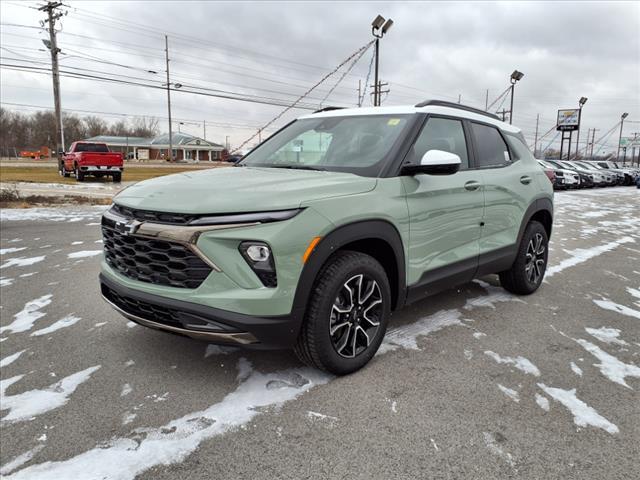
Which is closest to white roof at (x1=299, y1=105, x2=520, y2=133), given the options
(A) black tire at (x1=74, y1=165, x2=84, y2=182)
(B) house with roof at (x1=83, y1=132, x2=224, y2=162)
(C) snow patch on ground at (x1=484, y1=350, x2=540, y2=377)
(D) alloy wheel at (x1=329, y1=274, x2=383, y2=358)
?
(D) alloy wheel at (x1=329, y1=274, x2=383, y2=358)

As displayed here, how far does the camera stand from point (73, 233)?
794 cm

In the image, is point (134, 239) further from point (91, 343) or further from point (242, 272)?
point (91, 343)

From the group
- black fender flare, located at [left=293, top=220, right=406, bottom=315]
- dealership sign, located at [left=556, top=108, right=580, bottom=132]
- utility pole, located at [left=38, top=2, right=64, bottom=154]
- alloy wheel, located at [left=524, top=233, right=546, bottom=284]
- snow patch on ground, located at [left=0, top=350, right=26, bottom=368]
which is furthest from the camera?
dealership sign, located at [left=556, top=108, right=580, bottom=132]

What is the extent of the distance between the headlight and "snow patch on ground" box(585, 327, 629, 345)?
290cm

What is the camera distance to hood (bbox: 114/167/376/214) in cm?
253

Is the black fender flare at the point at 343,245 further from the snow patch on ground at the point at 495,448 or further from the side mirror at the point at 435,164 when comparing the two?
the snow patch on ground at the point at 495,448

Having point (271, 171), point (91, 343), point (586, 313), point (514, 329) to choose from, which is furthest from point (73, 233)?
point (586, 313)

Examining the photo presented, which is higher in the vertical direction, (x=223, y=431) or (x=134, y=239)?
(x=134, y=239)

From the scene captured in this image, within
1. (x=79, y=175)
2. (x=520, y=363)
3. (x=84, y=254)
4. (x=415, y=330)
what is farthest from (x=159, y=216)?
(x=79, y=175)

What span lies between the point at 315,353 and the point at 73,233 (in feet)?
22.0

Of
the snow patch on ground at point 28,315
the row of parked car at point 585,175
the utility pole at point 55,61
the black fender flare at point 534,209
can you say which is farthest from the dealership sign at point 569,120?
the snow patch on ground at point 28,315

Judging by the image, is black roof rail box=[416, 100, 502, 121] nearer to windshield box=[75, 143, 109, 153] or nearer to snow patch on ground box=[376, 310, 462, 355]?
snow patch on ground box=[376, 310, 462, 355]

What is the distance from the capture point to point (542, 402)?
9.11ft

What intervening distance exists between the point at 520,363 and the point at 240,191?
229 cm
